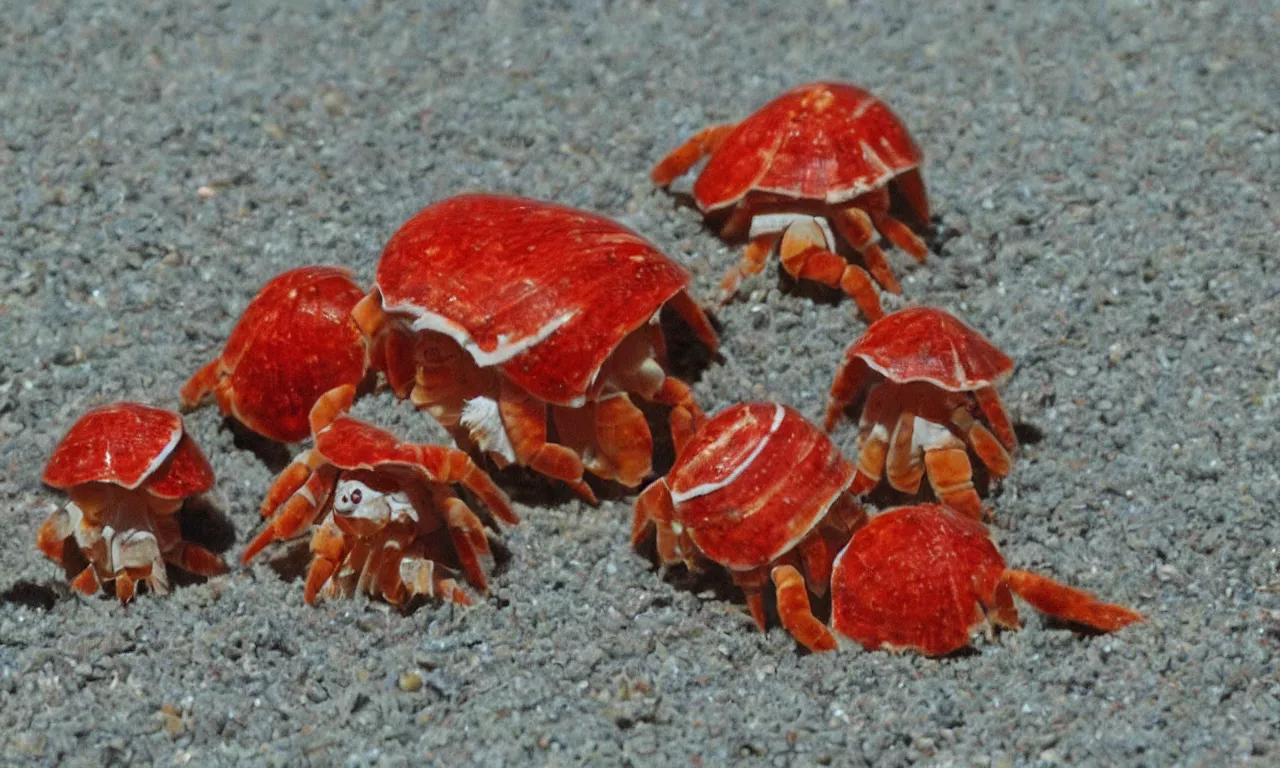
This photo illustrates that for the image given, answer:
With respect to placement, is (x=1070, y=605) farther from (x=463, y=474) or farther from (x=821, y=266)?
(x=463, y=474)

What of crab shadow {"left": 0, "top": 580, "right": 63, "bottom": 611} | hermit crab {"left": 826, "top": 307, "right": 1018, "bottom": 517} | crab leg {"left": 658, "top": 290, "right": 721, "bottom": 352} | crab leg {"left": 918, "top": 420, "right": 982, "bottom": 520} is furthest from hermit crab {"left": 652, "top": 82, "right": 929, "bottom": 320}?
crab shadow {"left": 0, "top": 580, "right": 63, "bottom": 611}

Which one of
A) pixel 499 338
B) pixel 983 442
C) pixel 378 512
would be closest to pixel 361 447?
pixel 378 512

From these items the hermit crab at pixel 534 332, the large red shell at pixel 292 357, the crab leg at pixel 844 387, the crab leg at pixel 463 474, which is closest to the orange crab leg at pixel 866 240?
the crab leg at pixel 844 387

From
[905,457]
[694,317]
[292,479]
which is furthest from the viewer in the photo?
[694,317]

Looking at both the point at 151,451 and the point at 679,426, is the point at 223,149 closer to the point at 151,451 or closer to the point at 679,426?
the point at 151,451

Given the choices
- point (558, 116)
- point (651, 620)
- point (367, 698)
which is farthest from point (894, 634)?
Result: point (558, 116)

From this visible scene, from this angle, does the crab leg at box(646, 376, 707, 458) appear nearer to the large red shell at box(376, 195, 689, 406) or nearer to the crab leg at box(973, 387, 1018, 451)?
the large red shell at box(376, 195, 689, 406)
